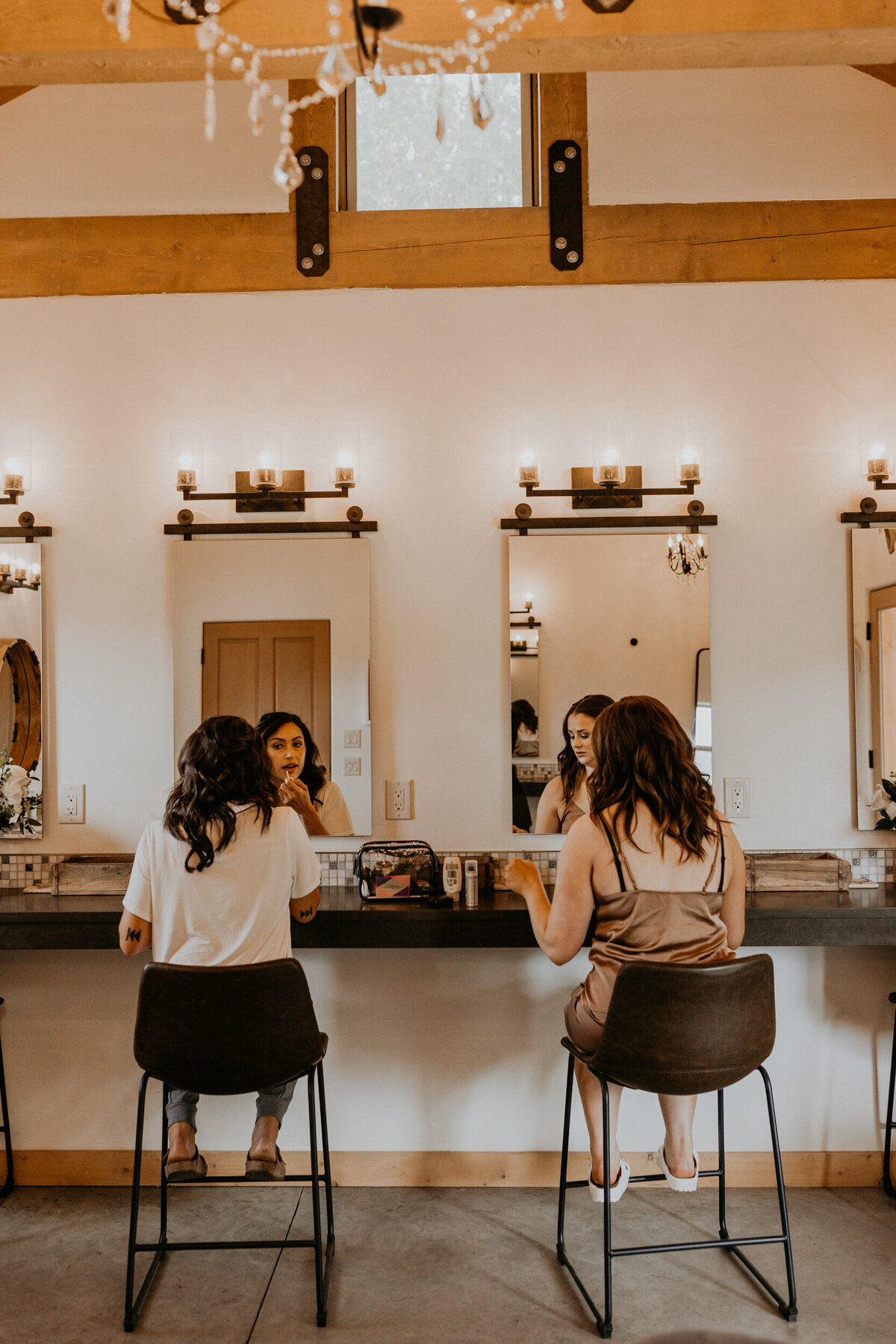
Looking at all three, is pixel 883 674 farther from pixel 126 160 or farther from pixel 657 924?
pixel 126 160

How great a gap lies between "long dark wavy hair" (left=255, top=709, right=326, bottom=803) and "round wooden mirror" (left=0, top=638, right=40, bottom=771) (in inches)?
29.9

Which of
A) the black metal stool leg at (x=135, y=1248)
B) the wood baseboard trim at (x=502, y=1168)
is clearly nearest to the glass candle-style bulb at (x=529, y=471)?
the black metal stool leg at (x=135, y=1248)

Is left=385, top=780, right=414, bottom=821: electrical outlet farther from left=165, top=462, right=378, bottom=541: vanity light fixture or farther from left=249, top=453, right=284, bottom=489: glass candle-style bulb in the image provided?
left=249, top=453, right=284, bottom=489: glass candle-style bulb

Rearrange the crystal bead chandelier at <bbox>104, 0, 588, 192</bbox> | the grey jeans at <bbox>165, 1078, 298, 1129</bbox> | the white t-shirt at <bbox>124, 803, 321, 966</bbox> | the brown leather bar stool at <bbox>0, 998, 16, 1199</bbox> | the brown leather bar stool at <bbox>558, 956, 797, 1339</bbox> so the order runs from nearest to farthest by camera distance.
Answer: the crystal bead chandelier at <bbox>104, 0, 588, 192</bbox> → the brown leather bar stool at <bbox>558, 956, 797, 1339</bbox> → the white t-shirt at <bbox>124, 803, 321, 966</bbox> → the grey jeans at <bbox>165, 1078, 298, 1129</bbox> → the brown leather bar stool at <bbox>0, 998, 16, 1199</bbox>

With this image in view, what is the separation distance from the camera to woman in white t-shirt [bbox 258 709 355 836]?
3.08 m

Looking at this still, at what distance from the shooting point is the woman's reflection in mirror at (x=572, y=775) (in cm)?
307

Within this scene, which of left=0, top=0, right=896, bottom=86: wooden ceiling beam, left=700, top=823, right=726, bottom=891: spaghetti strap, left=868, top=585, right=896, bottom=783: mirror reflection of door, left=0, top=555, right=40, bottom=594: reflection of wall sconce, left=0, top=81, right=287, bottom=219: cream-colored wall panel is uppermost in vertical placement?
left=0, top=81, right=287, bottom=219: cream-colored wall panel

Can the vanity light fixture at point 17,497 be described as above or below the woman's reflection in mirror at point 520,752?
above

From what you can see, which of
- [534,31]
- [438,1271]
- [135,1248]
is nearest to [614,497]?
[534,31]

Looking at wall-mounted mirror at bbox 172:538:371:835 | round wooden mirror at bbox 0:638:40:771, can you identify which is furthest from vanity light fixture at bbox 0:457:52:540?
wall-mounted mirror at bbox 172:538:371:835

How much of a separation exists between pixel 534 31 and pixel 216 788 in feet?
6.23

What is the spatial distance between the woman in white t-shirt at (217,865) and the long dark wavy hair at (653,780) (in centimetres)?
79

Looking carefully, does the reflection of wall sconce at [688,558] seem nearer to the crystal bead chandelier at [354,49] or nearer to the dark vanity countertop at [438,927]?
the dark vanity countertop at [438,927]

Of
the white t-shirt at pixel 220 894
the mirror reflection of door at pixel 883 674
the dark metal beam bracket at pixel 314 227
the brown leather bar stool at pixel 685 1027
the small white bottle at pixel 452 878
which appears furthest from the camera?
the dark metal beam bracket at pixel 314 227
